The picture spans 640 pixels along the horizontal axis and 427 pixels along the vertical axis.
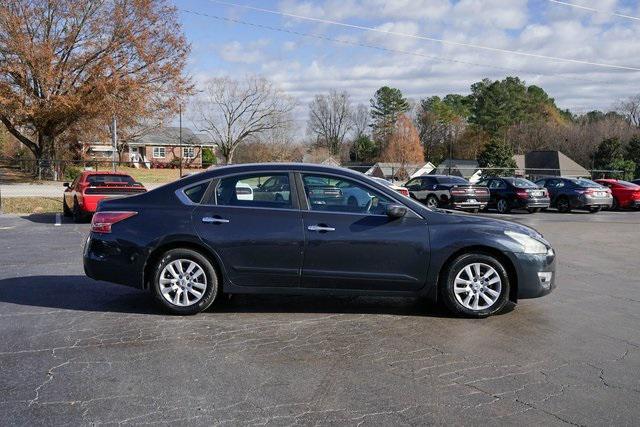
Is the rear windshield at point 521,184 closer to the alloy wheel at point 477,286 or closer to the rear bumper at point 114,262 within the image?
the alloy wheel at point 477,286

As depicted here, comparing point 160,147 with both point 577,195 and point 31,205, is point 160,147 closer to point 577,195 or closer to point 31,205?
point 31,205

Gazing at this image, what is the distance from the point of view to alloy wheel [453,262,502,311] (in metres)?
6.45

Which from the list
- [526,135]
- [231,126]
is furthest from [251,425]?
[526,135]

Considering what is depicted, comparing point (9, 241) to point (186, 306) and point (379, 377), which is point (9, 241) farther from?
point (379, 377)

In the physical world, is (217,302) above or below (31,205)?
below

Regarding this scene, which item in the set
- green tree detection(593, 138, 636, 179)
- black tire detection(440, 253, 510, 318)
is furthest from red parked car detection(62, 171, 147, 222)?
green tree detection(593, 138, 636, 179)

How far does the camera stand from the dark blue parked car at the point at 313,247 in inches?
251

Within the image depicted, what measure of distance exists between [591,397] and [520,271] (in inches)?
87.5

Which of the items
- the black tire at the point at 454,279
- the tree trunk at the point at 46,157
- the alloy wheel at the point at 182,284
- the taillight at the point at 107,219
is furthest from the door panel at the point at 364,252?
the tree trunk at the point at 46,157

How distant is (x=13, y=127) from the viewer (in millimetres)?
36625

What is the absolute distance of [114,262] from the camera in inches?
259

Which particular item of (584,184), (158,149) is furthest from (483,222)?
(158,149)

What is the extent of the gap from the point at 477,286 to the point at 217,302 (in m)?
2.92

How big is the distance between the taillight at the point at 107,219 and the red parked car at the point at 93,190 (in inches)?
351
